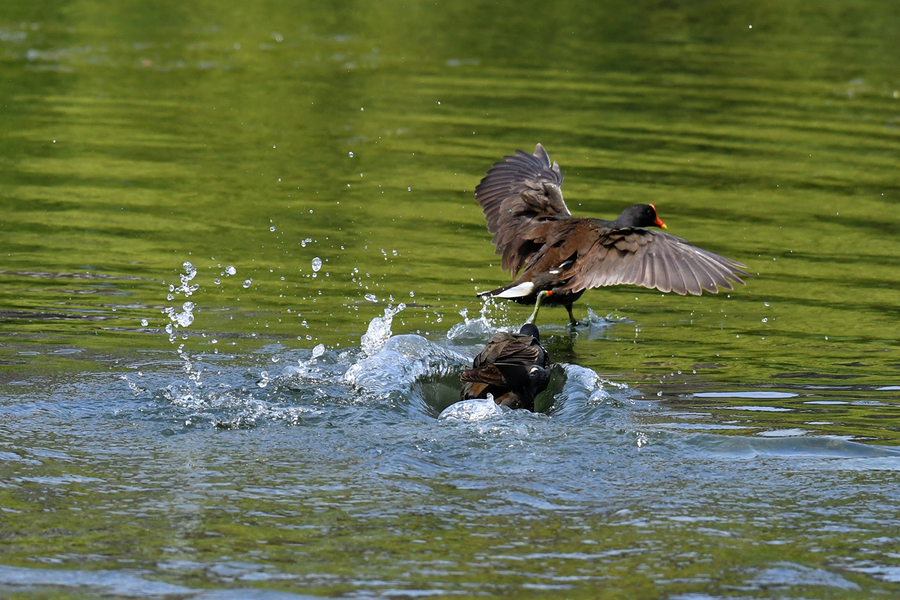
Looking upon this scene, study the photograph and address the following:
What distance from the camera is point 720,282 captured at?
22.9 feet

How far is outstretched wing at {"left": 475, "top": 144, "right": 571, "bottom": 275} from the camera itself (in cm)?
866

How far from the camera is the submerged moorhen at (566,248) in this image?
7.05 meters

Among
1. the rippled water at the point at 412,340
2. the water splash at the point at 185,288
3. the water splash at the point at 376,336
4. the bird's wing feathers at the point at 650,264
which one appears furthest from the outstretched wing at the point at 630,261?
the water splash at the point at 185,288

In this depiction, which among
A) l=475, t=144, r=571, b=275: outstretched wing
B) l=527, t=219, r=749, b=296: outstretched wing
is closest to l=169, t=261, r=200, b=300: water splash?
l=475, t=144, r=571, b=275: outstretched wing

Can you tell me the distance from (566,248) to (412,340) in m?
1.47

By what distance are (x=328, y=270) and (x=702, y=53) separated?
46.1ft

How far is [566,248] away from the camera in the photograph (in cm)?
800

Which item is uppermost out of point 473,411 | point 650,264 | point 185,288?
point 650,264

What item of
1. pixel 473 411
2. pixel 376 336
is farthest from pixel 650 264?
pixel 473 411

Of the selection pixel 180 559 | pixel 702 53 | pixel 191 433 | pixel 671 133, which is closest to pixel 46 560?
pixel 180 559

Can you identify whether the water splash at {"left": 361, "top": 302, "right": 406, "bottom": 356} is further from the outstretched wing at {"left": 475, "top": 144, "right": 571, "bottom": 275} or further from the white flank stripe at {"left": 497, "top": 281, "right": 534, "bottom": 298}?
the outstretched wing at {"left": 475, "top": 144, "right": 571, "bottom": 275}

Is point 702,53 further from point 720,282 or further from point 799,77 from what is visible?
point 720,282

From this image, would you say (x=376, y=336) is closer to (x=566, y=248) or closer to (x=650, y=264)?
(x=566, y=248)

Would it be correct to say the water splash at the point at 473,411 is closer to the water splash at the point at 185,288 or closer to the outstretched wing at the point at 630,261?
the outstretched wing at the point at 630,261
